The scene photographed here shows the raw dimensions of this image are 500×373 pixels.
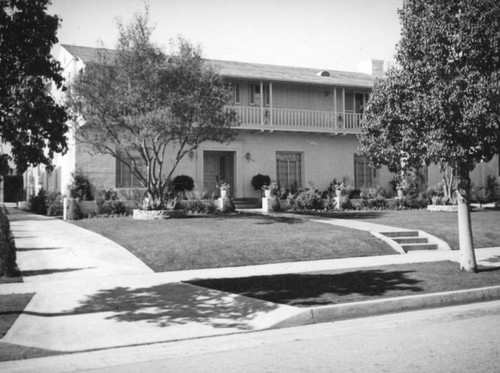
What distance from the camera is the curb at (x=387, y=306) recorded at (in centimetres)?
710

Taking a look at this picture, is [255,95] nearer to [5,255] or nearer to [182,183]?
[182,183]

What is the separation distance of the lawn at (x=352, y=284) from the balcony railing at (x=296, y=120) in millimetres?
14717

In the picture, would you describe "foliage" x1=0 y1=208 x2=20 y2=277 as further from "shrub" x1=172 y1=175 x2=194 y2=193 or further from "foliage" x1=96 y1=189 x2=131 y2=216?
"shrub" x1=172 y1=175 x2=194 y2=193

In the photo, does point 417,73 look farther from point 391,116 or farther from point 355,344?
point 355,344

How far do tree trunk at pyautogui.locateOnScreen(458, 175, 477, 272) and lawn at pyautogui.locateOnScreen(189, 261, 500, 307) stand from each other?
228 millimetres

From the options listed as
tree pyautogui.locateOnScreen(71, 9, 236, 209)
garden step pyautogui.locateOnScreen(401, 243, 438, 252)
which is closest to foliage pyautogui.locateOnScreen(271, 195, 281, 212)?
tree pyautogui.locateOnScreen(71, 9, 236, 209)

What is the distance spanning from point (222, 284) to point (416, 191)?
62.2 feet

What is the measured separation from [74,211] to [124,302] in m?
12.4

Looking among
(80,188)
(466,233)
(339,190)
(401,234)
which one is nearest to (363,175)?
(339,190)

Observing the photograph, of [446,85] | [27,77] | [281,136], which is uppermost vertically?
[281,136]

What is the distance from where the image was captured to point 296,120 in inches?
1009

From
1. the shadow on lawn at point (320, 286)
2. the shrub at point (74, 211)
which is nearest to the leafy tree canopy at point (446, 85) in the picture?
the shadow on lawn at point (320, 286)

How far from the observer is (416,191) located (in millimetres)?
25891

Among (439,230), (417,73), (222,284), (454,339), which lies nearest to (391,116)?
(417,73)
